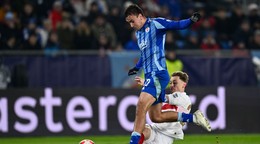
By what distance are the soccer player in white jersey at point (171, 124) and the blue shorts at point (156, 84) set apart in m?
0.24

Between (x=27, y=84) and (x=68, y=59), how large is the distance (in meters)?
1.14

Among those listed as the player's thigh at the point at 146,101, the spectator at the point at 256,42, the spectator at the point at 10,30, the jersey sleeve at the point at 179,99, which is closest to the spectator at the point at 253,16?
the spectator at the point at 256,42

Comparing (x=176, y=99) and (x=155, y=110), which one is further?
(x=176, y=99)

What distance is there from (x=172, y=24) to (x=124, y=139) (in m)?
5.23

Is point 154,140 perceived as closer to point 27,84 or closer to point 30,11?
point 27,84

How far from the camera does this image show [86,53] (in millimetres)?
18781

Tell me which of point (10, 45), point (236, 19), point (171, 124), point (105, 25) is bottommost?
point (171, 124)

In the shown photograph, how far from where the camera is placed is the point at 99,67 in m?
19.0

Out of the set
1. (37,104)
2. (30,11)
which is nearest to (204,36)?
(30,11)

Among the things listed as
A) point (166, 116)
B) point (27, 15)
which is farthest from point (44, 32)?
point (166, 116)

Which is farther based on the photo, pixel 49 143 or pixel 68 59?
pixel 68 59

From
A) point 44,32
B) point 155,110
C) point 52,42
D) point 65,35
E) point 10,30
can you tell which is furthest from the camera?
point 44,32

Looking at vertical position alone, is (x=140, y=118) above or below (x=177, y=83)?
below

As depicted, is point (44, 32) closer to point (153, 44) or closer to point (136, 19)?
point (136, 19)
